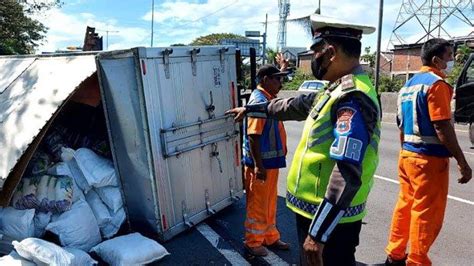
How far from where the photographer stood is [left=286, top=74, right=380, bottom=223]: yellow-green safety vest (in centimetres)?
217

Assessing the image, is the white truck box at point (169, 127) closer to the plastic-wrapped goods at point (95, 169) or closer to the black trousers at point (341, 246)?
the plastic-wrapped goods at point (95, 169)

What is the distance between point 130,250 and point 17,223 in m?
1.03

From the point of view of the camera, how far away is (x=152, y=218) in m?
4.02

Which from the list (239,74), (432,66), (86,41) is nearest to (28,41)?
(86,41)

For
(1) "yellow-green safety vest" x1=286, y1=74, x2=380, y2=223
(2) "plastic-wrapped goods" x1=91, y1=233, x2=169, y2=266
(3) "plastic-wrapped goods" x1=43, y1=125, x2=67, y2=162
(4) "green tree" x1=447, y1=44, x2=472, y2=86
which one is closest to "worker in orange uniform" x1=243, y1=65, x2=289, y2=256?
(2) "plastic-wrapped goods" x1=91, y1=233, x2=169, y2=266

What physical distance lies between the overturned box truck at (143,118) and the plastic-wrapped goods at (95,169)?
0.27 ft

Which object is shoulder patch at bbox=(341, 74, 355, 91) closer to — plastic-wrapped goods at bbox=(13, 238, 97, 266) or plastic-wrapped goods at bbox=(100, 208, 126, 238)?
plastic-wrapped goods at bbox=(13, 238, 97, 266)

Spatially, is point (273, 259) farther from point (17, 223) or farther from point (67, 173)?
point (17, 223)

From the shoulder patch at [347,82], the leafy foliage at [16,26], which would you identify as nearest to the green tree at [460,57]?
the shoulder patch at [347,82]

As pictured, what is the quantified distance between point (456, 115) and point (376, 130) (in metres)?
8.48

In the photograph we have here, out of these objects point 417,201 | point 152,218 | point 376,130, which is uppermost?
point 376,130

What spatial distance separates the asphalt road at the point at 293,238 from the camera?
400cm

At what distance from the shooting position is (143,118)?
376 centimetres

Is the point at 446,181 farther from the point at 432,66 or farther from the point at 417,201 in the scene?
the point at 432,66
